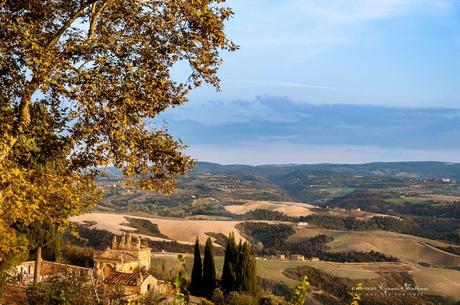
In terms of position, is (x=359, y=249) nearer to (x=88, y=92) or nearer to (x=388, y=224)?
(x=388, y=224)

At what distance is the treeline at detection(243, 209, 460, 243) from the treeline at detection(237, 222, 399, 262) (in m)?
23.5

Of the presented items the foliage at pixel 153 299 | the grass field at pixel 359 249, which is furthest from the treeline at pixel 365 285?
the foliage at pixel 153 299

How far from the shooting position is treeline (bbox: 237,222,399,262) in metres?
113

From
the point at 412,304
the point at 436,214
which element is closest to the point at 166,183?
the point at 412,304

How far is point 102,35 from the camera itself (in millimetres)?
14703

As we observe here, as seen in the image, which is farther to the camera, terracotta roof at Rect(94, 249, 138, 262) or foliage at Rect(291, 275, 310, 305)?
terracotta roof at Rect(94, 249, 138, 262)

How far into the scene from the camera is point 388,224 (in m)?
169

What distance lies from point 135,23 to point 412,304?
66671 millimetres

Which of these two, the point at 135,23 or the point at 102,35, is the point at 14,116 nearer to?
the point at 102,35

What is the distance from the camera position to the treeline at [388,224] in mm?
161875

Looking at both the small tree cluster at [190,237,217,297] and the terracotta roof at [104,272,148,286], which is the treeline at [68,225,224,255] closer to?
the small tree cluster at [190,237,217,297]

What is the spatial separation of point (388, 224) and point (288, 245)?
52450 millimetres

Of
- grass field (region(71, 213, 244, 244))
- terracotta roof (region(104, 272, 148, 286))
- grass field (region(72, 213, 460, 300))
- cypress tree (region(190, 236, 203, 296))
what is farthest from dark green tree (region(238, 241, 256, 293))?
grass field (region(71, 213, 244, 244))

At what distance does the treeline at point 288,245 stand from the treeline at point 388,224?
23536 millimetres
